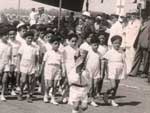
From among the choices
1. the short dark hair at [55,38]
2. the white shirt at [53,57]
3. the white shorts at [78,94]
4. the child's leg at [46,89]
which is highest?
the short dark hair at [55,38]

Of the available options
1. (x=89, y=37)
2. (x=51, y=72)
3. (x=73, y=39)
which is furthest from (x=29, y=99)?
(x=89, y=37)

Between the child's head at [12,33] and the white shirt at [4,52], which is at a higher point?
the child's head at [12,33]

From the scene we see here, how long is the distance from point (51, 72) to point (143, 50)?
241 inches

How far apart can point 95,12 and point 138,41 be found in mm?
8485

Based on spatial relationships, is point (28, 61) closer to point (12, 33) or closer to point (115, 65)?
point (12, 33)

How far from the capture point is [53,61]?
14.3 metres

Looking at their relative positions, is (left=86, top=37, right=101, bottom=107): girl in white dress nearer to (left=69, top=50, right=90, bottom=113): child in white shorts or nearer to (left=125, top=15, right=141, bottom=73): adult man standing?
(left=69, top=50, right=90, bottom=113): child in white shorts

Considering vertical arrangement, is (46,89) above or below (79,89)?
below

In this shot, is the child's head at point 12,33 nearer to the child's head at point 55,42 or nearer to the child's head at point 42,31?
the child's head at point 42,31

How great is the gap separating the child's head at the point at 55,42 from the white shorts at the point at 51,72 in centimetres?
41

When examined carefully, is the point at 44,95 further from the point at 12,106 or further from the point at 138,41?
the point at 138,41

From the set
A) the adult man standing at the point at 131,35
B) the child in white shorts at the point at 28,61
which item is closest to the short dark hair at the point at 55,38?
the child in white shorts at the point at 28,61

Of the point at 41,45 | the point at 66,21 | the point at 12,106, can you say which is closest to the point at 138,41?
the point at 66,21

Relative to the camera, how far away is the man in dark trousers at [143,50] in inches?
770
